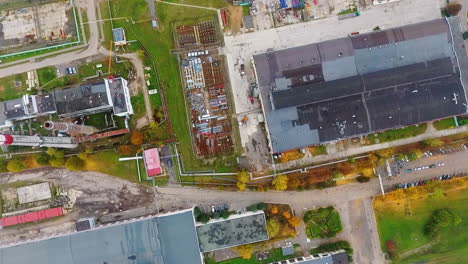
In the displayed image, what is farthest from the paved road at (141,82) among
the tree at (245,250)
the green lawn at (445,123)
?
the green lawn at (445,123)

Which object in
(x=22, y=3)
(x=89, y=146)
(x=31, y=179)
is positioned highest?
(x=22, y=3)

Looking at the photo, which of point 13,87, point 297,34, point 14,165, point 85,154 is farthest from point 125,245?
point 297,34

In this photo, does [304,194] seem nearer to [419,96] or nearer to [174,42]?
[419,96]

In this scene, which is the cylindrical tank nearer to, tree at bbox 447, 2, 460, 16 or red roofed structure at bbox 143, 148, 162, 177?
red roofed structure at bbox 143, 148, 162, 177

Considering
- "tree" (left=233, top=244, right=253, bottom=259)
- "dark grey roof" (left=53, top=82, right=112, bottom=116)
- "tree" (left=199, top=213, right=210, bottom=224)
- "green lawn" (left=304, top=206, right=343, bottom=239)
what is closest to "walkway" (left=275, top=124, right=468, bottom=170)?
"green lawn" (left=304, top=206, right=343, bottom=239)

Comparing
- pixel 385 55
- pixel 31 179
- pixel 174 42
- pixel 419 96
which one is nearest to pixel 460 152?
pixel 419 96

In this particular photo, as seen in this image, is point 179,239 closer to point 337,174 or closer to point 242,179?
point 242,179
